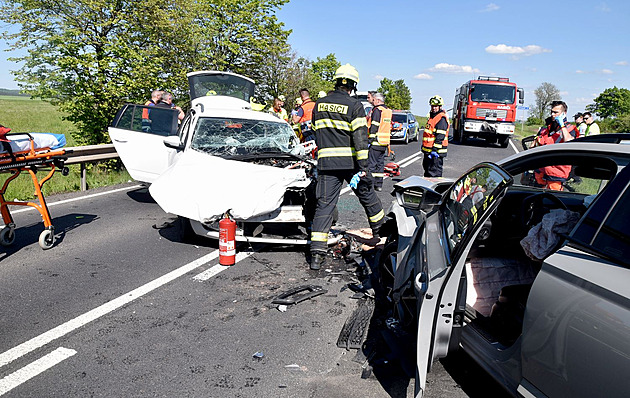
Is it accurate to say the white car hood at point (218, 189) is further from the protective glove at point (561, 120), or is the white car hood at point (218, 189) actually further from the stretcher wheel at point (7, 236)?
the protective glove at point (561, 120)

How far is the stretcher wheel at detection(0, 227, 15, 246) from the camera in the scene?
18.2ft

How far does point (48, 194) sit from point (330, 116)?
21.3ft

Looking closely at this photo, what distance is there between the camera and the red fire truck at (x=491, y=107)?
2228 centimetres

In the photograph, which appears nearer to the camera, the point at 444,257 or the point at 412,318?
the point at 444,257

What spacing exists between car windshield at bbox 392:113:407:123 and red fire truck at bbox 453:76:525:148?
2960 millimetres

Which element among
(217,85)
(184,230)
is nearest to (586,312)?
(184,230)

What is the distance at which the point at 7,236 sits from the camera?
562 centimetres

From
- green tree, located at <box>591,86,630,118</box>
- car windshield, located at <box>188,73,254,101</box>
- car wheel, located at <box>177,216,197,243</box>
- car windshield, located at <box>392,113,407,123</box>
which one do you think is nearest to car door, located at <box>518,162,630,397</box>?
car wheel, located at <box>177,216,197,243</box>

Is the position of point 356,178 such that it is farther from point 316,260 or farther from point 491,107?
point 491,107

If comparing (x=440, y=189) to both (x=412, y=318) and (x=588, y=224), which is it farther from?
(x=588, y=224)

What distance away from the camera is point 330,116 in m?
5.29

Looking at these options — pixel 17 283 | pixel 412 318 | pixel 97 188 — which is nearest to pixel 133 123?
pixel 97 188

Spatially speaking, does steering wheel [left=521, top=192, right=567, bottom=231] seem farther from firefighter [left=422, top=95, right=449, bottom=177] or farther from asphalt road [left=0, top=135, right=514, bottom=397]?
firefighter [left=422, top=95, right=449, bottom=177]

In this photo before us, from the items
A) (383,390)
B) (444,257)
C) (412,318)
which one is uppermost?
(444,257)
